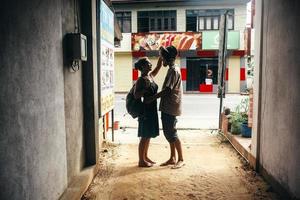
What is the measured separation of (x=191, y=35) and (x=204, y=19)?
1.83 m

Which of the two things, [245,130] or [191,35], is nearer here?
[245,130]

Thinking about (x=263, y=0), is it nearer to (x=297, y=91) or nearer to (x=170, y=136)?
(x=297, y=91)

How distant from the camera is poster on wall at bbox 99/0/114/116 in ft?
19.5

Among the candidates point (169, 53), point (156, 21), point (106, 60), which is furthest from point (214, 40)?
point (169, 53)

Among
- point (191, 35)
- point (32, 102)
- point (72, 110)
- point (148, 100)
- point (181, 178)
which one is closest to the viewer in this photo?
point (32, 102)

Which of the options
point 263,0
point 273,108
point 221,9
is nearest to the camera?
point 273,108

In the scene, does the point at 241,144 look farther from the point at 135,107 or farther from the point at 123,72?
the point at 123,72

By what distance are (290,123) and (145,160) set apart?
273 cm

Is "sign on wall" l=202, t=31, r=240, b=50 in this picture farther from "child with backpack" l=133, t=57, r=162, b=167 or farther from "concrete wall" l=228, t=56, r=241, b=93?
"child with backpack" l=133, t=57, r=162, b=167

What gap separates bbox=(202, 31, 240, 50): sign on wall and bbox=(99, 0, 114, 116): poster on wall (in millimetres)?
18061

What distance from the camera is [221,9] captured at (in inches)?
966

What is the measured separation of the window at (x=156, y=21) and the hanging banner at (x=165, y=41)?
747 millimetres

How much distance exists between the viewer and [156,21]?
2516 centimetres

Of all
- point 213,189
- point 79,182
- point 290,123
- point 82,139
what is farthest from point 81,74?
point 290,123
